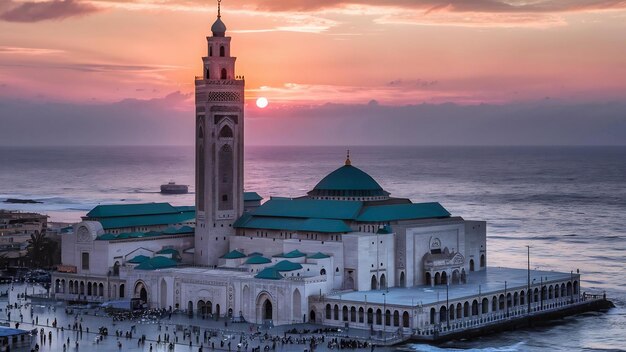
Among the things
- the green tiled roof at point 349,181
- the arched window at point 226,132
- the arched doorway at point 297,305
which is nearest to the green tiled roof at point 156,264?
the arched window at point 226,132

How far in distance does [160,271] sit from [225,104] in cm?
1246

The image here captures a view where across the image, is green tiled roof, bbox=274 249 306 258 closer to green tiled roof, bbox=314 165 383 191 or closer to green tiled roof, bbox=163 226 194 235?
green tiled roof, bbox=314 165 383 191

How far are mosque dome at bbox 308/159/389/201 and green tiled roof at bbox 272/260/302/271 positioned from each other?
397 inches

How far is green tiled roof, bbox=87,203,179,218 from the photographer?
87000 mm

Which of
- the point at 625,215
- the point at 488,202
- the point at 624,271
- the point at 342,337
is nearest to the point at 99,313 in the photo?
the point at 342,337

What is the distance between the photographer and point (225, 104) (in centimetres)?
8338

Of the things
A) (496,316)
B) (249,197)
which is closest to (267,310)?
(496,316)

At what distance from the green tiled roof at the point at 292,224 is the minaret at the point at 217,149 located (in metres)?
1.05

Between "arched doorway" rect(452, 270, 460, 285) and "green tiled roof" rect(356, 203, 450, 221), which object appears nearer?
"green tiled roof" rect(356, 203, 450, 221)

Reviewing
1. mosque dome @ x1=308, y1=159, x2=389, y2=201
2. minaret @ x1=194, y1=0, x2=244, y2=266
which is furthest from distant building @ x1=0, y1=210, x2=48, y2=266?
mosque dome @ x1=308, y1=159, x2=389, y2=201

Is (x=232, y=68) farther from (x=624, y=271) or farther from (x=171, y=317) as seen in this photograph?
(x=624, y=271)

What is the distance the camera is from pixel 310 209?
82750mm

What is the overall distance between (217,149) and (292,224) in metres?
7.14

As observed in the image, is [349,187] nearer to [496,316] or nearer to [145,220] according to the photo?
[145,220]
